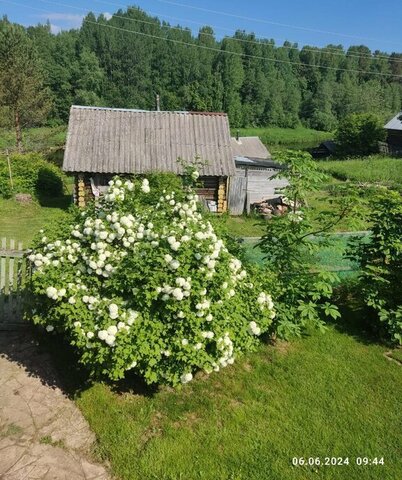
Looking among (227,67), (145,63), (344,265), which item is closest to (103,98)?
(145,63)

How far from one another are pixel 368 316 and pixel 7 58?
1334 inches

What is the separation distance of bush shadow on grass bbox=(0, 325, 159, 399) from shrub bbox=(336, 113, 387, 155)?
4555 cm

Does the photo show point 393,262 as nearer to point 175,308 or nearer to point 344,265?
point 344,265

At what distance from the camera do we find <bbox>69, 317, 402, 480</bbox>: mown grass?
4.36 m

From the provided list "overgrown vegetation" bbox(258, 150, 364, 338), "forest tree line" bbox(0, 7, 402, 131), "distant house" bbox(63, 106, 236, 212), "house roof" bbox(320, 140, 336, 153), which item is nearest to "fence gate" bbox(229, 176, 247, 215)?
"distant house" bbox(63, 106, 236, 212)

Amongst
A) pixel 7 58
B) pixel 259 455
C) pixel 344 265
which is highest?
pixel 7 58

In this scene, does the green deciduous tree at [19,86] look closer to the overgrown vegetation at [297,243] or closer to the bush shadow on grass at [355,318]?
the bush shadow on grass at [355,318]

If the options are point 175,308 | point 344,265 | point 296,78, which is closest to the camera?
point 175,308

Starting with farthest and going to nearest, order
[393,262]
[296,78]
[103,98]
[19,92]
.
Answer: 1. [296,78]
2. [103,98]
3. [19,92]
4. [393,262]

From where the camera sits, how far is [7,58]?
31.5 meters

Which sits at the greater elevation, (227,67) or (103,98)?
(227,67)

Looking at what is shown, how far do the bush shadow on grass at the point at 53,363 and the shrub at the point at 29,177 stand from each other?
1324 cm

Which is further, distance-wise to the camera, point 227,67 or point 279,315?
point 227,67

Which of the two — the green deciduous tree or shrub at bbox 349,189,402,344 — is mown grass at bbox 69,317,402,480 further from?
the green deciduous tree
